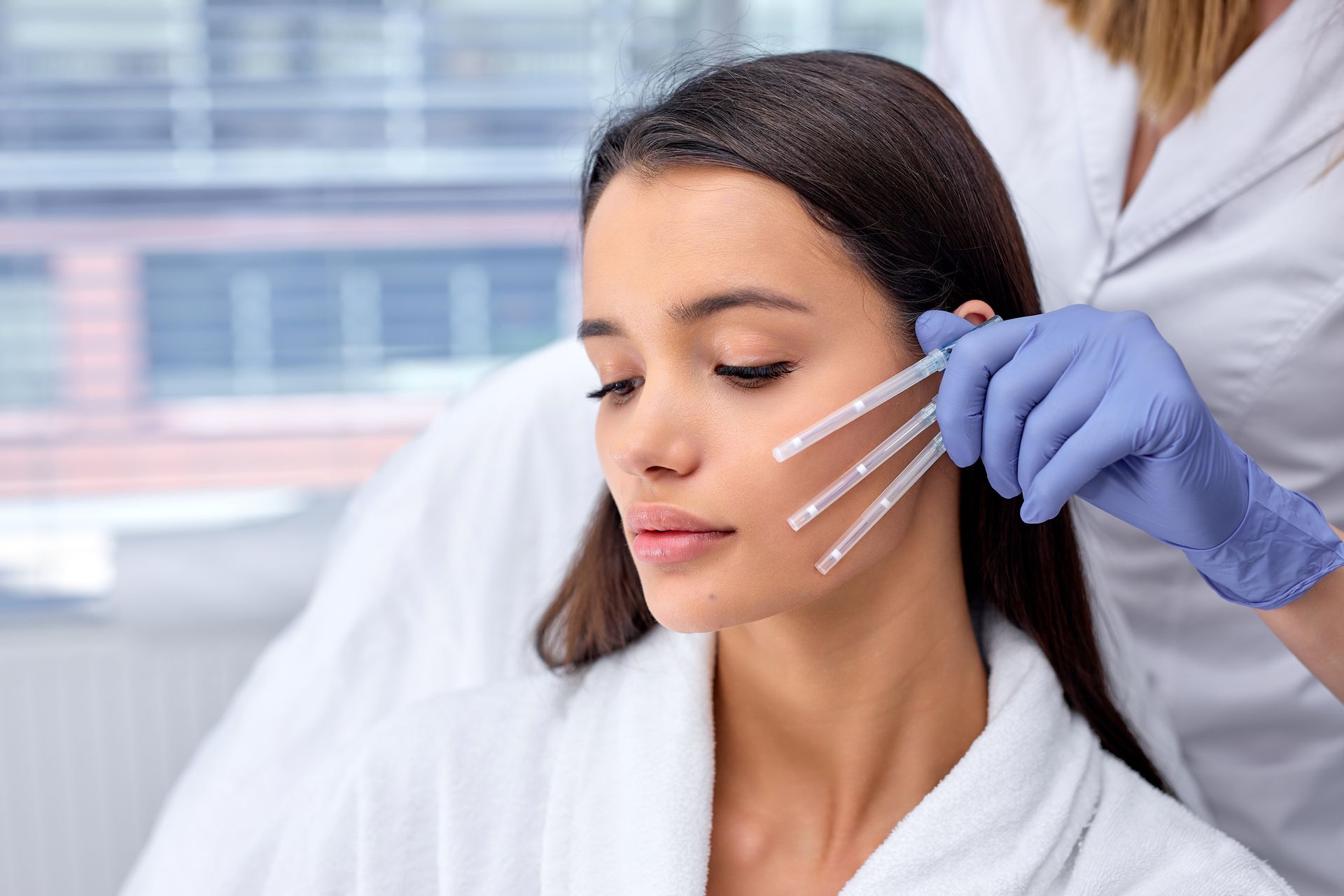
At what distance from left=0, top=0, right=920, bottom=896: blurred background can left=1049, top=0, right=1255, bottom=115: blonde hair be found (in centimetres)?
93

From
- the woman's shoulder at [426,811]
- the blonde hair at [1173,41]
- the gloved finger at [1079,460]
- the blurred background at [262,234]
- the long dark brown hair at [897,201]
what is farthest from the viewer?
the blurred background at [262,234]

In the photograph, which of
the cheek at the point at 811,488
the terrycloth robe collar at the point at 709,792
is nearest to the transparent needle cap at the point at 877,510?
the cheek at the point at 811,488

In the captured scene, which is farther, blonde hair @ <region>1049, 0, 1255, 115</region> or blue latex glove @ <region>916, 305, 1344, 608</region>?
blonde hair @ <region>1049, 0, 1255, 115</region>

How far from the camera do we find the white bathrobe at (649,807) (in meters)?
0.98

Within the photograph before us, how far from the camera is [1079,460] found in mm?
848

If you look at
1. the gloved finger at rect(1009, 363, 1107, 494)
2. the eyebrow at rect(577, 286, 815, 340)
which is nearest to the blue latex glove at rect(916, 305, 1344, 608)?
the gloved finger at rect(1009, 363, 1107, 494)

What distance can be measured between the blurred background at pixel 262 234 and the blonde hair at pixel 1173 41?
0.93m

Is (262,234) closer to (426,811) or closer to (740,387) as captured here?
(426,811)

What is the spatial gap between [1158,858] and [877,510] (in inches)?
16.0

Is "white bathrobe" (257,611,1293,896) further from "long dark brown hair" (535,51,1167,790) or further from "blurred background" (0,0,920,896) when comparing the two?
"blurred background" (0,0,920,896)

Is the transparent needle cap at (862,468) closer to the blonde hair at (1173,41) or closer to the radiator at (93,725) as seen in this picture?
the blonde hair at (1173,41)

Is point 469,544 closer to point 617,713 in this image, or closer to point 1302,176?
point 617,713

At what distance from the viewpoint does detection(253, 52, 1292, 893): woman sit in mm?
908

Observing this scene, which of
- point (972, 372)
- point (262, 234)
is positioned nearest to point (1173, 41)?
point (972, 372)
